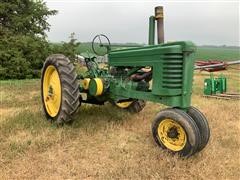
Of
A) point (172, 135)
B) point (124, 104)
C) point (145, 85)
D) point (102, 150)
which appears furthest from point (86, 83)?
point (172, 135)

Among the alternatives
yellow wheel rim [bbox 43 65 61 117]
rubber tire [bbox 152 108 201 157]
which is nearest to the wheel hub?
rubber tire [bbox 152 108 201 157]

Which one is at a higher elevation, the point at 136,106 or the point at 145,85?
the point at 145,85

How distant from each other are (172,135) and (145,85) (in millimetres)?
1167

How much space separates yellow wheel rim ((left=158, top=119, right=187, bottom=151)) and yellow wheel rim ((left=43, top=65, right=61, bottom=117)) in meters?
1.92

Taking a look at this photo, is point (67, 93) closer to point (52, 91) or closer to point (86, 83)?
point (86, 83)

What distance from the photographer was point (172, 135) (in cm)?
441

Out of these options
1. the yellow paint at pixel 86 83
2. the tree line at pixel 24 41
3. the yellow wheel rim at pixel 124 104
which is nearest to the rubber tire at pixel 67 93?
the yellow paint at pixel 86 83

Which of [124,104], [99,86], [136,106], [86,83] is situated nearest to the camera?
[99,86]

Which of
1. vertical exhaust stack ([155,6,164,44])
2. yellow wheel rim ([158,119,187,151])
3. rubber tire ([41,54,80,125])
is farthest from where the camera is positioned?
rubber tire ([41,54,80,125])

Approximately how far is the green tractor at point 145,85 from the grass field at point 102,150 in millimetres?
224

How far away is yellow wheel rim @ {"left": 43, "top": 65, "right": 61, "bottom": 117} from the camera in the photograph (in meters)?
5.79

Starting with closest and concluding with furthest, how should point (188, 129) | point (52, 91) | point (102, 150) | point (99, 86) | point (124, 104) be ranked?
1. point (188, 129)
2. point (102, 150)
3. point (99, 86)
4. point (52, 91)
5. point (124, 104)

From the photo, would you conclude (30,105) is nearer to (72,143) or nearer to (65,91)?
(65,91)

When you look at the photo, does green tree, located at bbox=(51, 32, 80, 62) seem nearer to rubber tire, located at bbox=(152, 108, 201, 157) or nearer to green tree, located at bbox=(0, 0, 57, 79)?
green tree, located at bbox=(0, 0, 57, 79)
